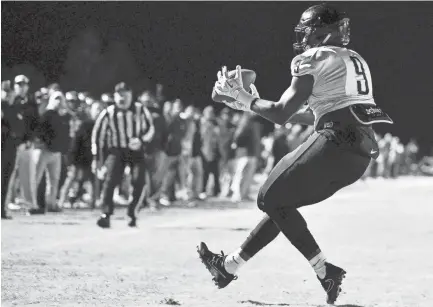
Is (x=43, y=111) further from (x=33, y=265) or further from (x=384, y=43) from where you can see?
(x=384, y=43)

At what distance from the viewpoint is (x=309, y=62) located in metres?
5.47

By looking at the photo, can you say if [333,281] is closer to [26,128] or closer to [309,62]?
[309,62]

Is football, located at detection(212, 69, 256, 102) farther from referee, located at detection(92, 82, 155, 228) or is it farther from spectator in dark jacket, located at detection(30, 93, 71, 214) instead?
spectator in dark jacket, located at detection(30, 93, 71, 214)

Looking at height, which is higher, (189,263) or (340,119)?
(340,119)

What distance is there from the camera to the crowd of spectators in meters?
14.1

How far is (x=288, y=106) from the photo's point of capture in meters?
5.48

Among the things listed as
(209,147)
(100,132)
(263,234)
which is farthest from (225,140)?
(263,234)

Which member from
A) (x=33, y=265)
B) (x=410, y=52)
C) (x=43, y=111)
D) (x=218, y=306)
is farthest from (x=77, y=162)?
(x=410, y=52)

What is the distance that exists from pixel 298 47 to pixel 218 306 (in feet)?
5.44

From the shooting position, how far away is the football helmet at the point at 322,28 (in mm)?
5691

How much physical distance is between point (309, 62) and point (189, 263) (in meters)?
3.52

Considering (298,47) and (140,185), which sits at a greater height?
(298,47)

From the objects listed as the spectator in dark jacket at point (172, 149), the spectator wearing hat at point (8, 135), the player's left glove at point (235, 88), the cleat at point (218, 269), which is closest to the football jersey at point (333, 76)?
the player's left glove at point (235, 88)

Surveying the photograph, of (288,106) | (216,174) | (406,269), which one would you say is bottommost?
(216,174)
